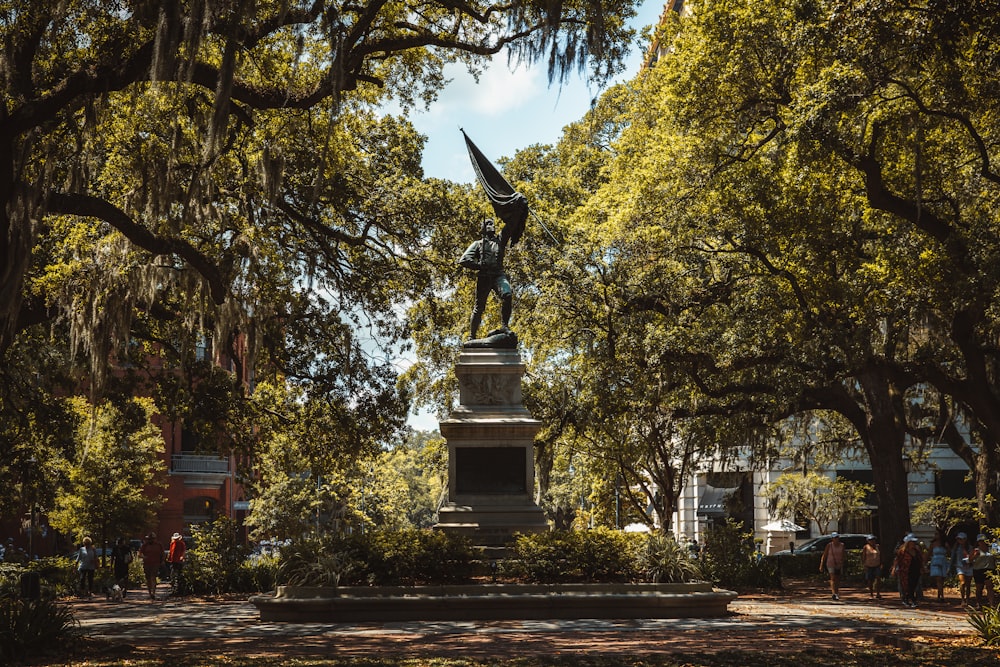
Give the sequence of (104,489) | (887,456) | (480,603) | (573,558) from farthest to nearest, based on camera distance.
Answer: (104,489) < (887,456) < (573,558) < (480,603)

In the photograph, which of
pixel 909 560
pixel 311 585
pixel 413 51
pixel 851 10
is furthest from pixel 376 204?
pixel 909 560

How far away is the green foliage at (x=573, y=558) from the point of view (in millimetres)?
17062

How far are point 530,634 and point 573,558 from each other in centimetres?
349

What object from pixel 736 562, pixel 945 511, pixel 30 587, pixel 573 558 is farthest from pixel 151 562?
pixel 945 511

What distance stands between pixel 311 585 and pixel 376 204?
10.9 metres

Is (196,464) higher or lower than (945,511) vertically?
higher

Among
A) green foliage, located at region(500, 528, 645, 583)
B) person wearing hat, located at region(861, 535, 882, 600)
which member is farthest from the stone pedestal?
person wearing hat, located at region(861, 535, 882, 600)

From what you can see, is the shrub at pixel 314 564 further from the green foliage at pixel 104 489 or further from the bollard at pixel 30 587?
the green foliage at pixel 104 489

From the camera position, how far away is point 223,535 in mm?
26125

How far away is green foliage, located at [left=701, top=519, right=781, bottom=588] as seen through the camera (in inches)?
1049

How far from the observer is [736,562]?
27.1 metres

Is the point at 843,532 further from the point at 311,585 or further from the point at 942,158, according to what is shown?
the point at 311,585

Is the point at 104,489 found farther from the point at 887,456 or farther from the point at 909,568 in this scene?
the point at 909,568

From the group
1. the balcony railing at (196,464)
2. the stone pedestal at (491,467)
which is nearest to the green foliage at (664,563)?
the stone pedestal at (491,467)
